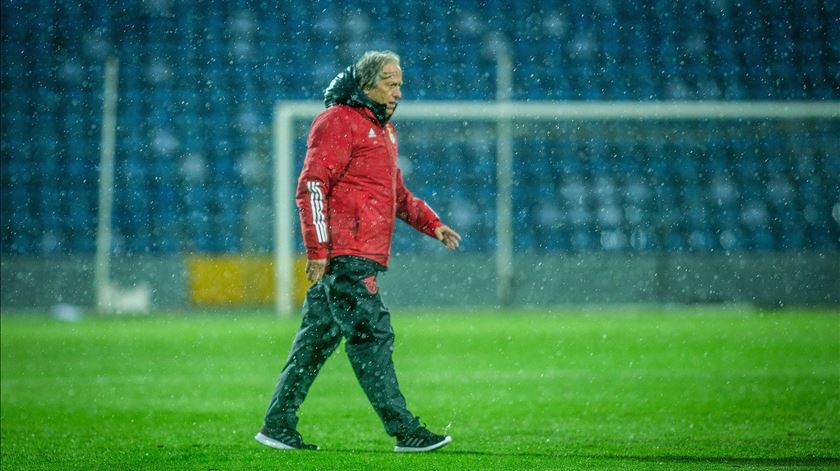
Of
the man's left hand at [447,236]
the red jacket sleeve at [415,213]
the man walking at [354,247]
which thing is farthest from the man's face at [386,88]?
the man's left hand at [447,236]

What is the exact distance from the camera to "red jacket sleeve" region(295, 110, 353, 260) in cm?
442

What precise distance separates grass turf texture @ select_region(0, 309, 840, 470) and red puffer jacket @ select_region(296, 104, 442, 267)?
794 millimetres

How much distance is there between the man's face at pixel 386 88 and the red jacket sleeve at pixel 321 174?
6.3 inches

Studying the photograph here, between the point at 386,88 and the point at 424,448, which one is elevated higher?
the point at 386,88

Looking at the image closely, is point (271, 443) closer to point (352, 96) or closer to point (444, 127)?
point (352, 96)

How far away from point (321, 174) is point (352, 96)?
0.35m

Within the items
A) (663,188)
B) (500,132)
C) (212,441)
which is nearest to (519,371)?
(212,441)

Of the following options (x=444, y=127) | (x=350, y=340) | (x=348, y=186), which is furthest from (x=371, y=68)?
(x=444, y=127)

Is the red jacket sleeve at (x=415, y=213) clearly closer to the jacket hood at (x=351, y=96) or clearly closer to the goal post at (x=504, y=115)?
the jacket hood at (x=351, y=96)

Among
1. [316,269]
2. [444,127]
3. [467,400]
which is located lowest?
[467,400]

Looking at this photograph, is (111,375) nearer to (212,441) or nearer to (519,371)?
(519,371)

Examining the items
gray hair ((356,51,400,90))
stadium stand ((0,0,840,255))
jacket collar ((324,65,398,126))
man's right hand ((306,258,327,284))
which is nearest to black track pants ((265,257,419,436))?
man's right hand ((306,258,327,284))

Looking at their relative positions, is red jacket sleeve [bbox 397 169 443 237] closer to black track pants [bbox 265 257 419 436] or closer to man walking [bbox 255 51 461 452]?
man walking [bbox 255 51 461 452]

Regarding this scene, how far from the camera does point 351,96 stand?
4.59 meters
